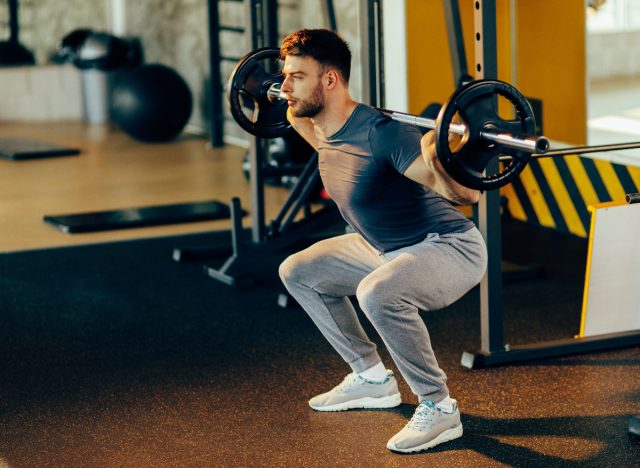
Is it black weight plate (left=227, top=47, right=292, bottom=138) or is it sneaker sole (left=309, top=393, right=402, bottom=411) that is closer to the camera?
sneaker sole (left=309, top=393, right=402, bottom=411)

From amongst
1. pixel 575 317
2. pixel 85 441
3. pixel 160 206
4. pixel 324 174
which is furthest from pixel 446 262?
pixel 160 206

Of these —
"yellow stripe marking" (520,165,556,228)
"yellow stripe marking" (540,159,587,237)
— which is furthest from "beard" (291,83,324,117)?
"yellow stripe marking" (520,165,556,228)

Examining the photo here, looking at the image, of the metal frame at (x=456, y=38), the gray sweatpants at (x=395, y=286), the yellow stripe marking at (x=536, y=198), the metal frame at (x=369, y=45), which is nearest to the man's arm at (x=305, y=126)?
the gray sweatpants at (x=395, y=286)

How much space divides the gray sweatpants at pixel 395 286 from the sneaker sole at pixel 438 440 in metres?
0.09

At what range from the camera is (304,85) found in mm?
2549

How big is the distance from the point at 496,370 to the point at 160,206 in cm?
287

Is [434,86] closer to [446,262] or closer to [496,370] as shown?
[496,370]

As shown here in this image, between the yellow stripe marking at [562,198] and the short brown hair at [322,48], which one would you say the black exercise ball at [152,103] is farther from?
the short brown hair at [322,48]

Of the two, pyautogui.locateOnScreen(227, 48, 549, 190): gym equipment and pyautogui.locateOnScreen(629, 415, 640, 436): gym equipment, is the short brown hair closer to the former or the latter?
pyautogui.locateOnScreen(227, 48, 549, 190): gym equipment

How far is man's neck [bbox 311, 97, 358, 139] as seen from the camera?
259 cm

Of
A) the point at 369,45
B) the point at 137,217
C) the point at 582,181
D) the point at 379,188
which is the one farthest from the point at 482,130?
the point at 137,217

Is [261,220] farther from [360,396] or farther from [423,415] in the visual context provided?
[423,415]

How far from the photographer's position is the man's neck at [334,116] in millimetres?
2586

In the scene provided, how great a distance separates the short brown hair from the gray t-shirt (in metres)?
0.12
